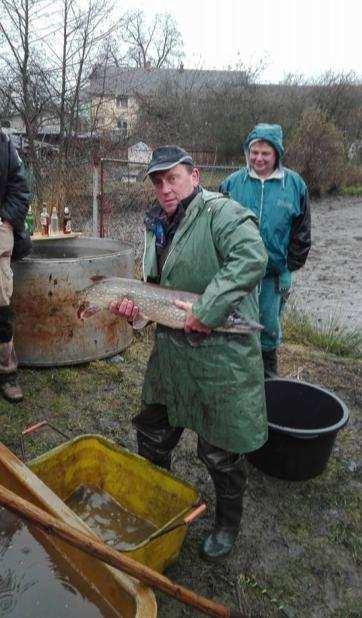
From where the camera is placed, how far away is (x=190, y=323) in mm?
2520

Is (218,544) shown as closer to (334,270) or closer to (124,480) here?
(124,480)

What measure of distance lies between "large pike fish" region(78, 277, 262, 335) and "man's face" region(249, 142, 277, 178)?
190cm

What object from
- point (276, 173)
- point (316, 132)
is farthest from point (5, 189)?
point (316, 132)

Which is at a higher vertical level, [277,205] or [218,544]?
[277,205]

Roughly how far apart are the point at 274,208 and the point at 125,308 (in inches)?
74.2

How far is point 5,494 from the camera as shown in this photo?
1.65 m

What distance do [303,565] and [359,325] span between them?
5686 millimetres

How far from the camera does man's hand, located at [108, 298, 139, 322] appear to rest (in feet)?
9.12

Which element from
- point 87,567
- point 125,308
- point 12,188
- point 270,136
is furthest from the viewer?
point 12,188

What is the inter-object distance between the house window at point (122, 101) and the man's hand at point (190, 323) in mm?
15602

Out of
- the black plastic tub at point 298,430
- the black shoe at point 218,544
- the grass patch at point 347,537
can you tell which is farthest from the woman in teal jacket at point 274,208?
the black shoe at point 218,544

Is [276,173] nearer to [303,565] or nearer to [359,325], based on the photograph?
[303,565]

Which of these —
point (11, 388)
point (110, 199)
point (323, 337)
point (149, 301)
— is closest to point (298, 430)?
point (149, 301)

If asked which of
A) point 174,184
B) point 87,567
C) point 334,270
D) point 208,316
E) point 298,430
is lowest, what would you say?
point 334,270
